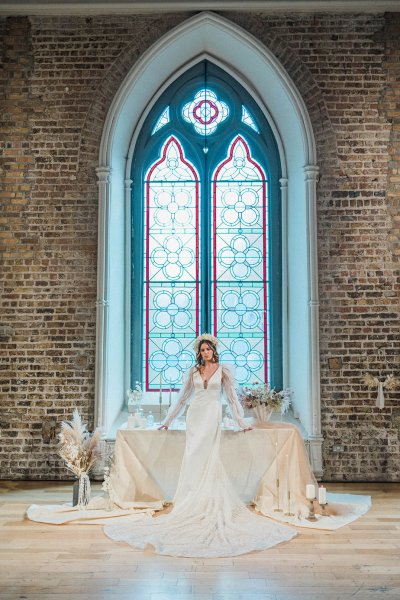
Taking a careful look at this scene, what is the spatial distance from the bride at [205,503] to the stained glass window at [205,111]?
3.22 meters

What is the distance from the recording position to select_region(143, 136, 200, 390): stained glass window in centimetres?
782

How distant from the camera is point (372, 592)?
395 centimetres

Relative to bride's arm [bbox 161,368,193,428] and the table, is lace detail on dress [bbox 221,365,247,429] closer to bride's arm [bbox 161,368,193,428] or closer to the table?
the table

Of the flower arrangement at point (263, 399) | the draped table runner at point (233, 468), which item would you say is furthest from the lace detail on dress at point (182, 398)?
the flower arrangement at point (263, 399)

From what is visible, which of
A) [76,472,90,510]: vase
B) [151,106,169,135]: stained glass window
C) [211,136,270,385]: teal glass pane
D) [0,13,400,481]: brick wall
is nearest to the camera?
[76,472,90,510]: vase

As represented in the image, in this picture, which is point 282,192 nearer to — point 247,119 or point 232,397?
point 247,119

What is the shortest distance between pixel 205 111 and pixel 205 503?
15.7 feet

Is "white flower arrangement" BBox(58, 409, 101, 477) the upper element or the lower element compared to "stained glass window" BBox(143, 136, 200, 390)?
lower

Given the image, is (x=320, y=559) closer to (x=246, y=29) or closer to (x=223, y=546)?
(x=223, y=546)

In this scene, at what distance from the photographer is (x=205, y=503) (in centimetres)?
543

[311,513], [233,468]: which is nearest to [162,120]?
[233,468]

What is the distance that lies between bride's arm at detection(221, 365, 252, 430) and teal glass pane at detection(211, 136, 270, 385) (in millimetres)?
1724

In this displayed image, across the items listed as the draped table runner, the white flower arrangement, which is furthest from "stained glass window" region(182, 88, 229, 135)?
the white flower arrangement

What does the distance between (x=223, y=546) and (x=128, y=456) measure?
159 cm
